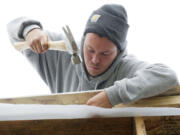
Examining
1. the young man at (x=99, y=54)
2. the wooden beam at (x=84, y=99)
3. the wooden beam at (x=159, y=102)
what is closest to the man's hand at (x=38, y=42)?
the young man at (x=99, y=54)

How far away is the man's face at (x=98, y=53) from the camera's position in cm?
82

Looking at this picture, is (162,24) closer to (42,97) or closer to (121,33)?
(121,33)

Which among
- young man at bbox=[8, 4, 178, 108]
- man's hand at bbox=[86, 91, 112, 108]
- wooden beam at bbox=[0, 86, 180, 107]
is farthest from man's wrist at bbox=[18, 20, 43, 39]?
man's hand at bbox=[86, 91, 112, 108]

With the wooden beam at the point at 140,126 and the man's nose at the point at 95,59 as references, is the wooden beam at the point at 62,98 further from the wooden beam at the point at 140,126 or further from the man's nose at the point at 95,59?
the man's nose at the point at 95,59

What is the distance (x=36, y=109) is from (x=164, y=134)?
346mm

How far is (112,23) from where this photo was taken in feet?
2.88

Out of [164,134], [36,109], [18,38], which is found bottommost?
[164,134]

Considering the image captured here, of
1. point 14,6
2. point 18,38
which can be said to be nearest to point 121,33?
point 18,38

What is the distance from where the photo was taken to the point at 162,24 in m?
1.18

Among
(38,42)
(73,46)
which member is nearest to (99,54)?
(73,46)

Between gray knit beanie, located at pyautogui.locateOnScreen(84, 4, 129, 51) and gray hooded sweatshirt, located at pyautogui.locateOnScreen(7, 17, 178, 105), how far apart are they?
0.09 metres

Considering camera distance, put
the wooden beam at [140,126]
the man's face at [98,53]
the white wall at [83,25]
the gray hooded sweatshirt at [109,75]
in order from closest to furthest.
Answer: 1. the wooden beam at [140,126]
2. the gray hooded sweatshirt at [109,75]
3. the man's face at [98,53]
4. the white wall at [83,25]

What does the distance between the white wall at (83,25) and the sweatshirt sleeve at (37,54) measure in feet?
0.40

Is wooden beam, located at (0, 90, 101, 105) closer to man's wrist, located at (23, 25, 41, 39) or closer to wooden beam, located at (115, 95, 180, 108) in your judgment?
wooden beam, located at (115, 95, 180, 108)
